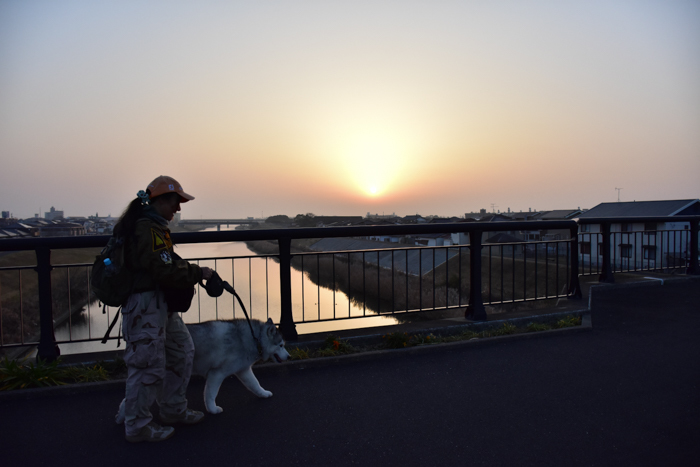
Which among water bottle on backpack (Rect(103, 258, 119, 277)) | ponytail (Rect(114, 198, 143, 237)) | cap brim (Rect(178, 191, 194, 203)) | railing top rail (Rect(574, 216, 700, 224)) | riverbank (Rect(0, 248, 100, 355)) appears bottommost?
riverbank (Rect(0, 248, 100, 355))

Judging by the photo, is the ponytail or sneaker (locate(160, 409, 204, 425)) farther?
sneaker (locate(160, 409, 204, 425))

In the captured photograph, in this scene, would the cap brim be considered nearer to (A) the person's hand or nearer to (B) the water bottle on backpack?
(A) the person's hand

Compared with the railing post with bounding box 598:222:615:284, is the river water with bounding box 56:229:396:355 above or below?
below

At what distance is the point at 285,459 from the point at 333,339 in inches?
81.3

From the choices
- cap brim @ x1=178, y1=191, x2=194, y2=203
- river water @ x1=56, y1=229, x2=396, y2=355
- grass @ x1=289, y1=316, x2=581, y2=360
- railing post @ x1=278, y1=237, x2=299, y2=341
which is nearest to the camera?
cap brim @ x1=178, y1=191, x2=194, y2=203

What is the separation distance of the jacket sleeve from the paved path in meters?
1.09

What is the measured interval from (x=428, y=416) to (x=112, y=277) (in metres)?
2.41

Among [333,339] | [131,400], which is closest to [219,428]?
[131,400]

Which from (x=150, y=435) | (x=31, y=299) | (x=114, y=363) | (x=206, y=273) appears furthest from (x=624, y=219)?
(x=31, y=299)

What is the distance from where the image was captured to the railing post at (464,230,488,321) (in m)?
5.52

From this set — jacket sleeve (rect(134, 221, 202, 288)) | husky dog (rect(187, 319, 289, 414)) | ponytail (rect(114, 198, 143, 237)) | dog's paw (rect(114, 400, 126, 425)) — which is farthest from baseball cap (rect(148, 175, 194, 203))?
dog's paw (rect(114, 400, 126, 425))

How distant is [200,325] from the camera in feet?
11.0

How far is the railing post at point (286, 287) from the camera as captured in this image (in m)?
4.65

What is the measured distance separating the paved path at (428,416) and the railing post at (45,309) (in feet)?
2.25
